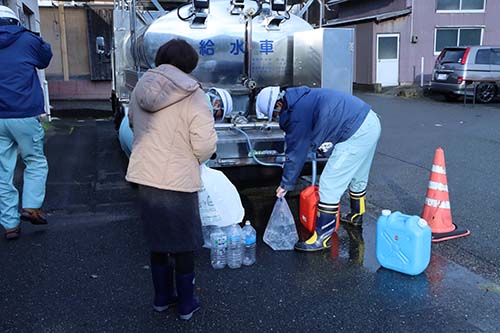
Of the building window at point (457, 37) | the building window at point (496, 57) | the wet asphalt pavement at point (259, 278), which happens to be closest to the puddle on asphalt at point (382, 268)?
the wet asphalt pavement at point (259, 278)

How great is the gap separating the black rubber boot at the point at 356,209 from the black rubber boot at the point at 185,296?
88.0 inches

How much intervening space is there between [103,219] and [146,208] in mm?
2415

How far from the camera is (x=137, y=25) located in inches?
273

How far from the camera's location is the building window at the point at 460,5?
22000 mm

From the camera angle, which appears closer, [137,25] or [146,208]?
[146,208]

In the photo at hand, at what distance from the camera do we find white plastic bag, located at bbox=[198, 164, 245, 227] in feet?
13.2

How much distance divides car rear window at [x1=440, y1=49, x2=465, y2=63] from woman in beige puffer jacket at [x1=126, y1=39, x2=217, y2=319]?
1542cm

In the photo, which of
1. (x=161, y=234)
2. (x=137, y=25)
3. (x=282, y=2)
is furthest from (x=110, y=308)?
(x=137, y=25)

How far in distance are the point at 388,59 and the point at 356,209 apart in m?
18.6

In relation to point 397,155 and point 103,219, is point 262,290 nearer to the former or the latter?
point 103,219

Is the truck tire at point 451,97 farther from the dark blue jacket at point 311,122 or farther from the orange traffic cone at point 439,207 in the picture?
the dark blue jacket at point 311,122

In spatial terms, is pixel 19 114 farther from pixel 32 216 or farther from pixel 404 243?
pixel 404 243

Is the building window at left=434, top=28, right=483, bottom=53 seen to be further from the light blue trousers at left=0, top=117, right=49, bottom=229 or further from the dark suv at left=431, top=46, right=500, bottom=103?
the light blue trousers at left=0, top=117, right=49, bottom=229

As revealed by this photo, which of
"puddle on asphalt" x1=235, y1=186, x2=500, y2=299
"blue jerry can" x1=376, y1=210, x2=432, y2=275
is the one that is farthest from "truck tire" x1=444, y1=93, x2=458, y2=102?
"blue jerry can" x1=376, y1=210, x2=432, y2=275
